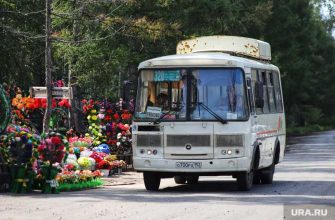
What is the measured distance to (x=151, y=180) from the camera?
2062 cm

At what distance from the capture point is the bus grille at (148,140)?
19969 mm

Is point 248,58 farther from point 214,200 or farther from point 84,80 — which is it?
point 84,80

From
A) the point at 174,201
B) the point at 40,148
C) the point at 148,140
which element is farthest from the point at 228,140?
the point at 40,148

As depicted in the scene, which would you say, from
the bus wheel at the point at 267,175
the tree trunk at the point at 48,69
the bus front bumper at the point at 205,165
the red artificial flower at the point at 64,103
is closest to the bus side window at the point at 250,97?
the bus front bumper at the point at 205,165

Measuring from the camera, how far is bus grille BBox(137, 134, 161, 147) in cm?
1997

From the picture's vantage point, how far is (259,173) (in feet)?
76.2

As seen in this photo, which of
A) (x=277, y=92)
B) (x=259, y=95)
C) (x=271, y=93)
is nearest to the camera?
(x=259, y=95)

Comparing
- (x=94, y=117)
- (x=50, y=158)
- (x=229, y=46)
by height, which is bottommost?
(x=50, y=158)

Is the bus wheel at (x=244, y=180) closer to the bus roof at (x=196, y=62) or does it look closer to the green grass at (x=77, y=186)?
the bus roof at (x=196, y=62)

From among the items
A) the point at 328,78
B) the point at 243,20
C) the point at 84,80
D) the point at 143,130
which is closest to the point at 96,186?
the point at 143,130

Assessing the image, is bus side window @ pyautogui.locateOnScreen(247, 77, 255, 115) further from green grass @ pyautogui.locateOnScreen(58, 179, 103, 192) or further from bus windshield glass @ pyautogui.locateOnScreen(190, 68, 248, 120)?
green grass @ pyautogui.locateOnScreen(58, 179, 103, 192)

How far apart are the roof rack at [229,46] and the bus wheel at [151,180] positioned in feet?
13.7

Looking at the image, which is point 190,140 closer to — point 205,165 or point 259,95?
point 205,165

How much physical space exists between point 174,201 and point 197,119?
9.68 ft
